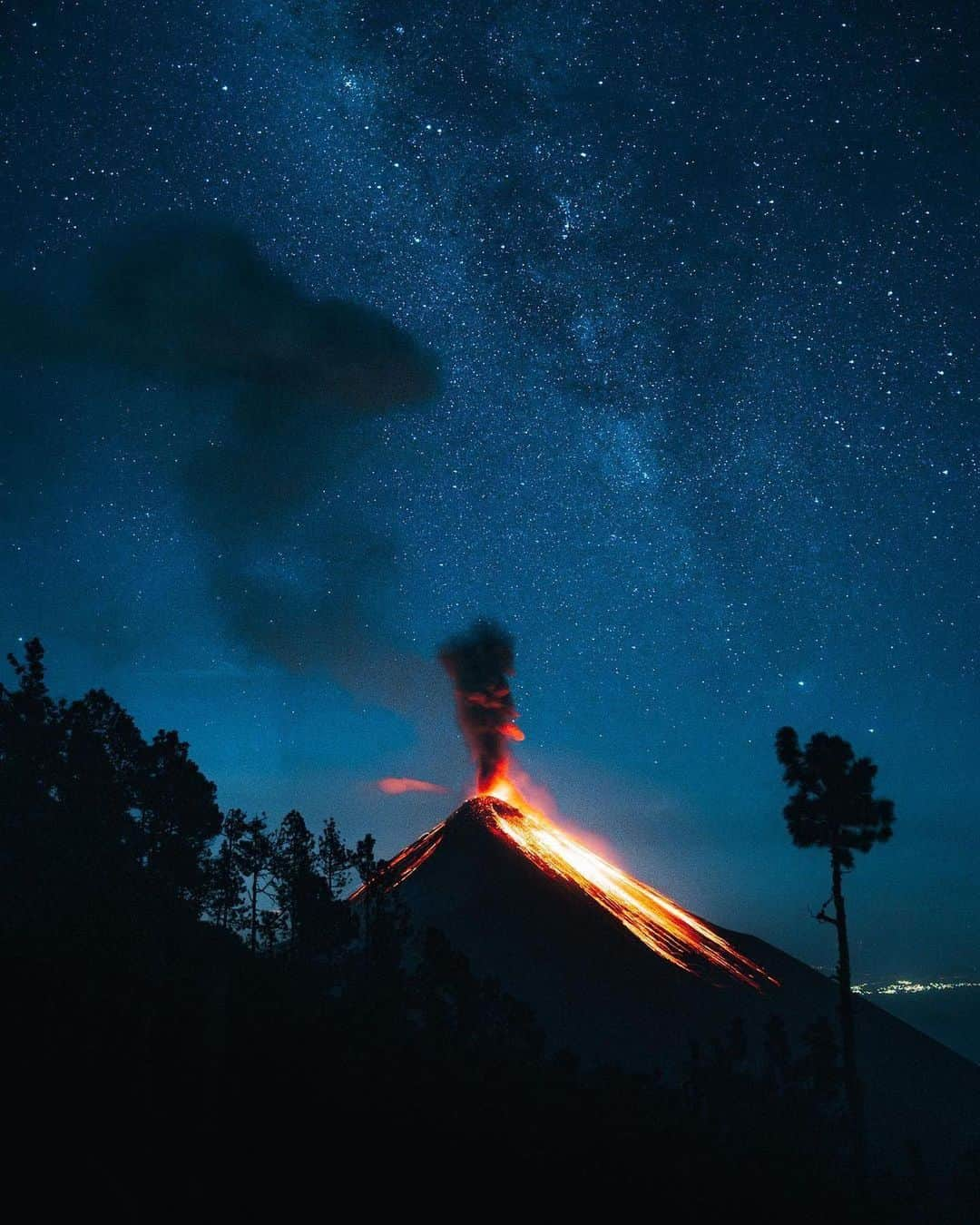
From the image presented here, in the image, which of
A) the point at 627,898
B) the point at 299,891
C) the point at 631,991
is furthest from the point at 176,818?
the point at 627,898

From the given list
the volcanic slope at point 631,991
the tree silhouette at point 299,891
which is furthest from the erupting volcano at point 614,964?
the tree silhouette at point 299,891

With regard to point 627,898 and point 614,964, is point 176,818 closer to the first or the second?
point 614,964

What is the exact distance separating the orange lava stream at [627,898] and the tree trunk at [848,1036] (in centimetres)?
10750

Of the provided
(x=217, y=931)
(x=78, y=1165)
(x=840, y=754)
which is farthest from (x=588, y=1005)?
(x=78, y=1165)

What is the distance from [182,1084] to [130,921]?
67.8 ft

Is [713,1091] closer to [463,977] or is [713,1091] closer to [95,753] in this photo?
[463,977]

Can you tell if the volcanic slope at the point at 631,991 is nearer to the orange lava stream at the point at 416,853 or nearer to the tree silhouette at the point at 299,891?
the orange lava stream at the point at 416,853

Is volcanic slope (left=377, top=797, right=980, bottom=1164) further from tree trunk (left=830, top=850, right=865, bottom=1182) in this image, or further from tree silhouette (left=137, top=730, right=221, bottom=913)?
tree trunk (left=830, top=850, right=865, bottom=1182)

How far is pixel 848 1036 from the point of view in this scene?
938 inches

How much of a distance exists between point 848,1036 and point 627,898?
476 ft

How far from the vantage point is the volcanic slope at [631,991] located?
94.8m

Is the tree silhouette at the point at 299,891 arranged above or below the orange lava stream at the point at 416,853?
below

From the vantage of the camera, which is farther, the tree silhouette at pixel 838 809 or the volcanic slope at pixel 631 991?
the volcanic slope at pixel 631 991

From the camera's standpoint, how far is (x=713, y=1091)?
39156mm
